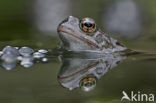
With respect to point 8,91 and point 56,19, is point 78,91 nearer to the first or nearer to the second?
point 8,91

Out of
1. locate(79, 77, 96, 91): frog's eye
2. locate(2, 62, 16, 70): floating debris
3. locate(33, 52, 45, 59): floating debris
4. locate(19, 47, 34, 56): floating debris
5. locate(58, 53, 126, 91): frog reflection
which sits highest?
locate(19, 47, 34, 56): floating debris

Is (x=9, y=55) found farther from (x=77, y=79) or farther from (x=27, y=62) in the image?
(x=77, y=79)

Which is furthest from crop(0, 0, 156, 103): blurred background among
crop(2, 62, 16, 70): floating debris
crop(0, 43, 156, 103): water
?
crop(2, 62, 16, 70): floating debris

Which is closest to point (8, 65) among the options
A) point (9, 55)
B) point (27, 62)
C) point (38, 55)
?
point (27, 62)

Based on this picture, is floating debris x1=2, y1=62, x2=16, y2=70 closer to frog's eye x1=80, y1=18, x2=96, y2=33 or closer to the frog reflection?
the frog reflection

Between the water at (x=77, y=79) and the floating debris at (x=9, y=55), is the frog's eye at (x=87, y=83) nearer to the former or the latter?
the water at (x=77, y=79)
